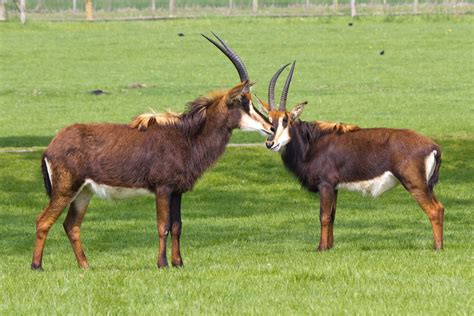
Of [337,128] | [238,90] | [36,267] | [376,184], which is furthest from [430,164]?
[36,267]

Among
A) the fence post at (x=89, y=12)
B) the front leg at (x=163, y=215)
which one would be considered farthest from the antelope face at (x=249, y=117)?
the fence post at (x=89, y=12)

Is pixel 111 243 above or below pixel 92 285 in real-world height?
below

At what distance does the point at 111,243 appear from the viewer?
16.6 m

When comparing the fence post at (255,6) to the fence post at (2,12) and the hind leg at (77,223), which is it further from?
the hind leg at (77,223)

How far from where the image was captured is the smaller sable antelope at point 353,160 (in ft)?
46.9

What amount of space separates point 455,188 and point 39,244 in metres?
10.5

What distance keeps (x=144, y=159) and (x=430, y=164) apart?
348cm

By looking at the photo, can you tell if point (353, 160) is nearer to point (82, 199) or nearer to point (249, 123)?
point (249, 123)

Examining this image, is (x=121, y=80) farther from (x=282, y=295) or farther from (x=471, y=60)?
(x=282, y=295)

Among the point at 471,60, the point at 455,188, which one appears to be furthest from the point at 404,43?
the point at 455,188

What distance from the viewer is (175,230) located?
511 inches

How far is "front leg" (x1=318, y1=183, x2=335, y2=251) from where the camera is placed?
47.3 feet

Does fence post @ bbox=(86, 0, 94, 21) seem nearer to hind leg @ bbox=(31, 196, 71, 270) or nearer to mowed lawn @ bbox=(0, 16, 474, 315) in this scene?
mowed lawn @ bbox=(0, 16, 474, 315)

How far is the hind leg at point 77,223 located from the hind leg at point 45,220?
29 centimetres
